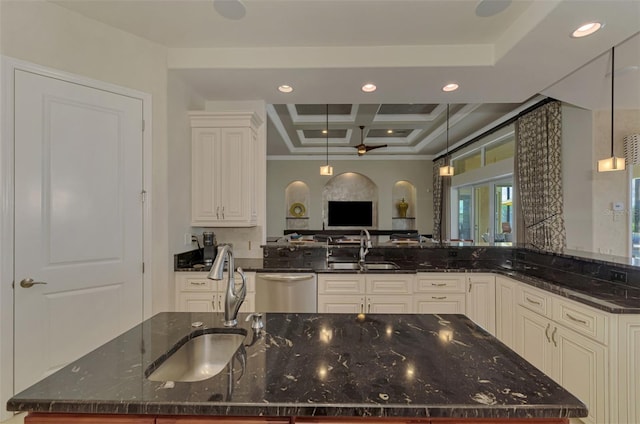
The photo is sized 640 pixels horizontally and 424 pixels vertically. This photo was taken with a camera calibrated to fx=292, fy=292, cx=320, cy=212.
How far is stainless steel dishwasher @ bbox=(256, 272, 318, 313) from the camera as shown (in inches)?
112

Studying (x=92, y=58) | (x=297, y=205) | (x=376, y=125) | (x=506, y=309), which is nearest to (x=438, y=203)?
(x=376, y=125)

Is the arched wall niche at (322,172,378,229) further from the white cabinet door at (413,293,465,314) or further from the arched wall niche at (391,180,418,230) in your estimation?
the white cabinet door at (413,293,465,314)

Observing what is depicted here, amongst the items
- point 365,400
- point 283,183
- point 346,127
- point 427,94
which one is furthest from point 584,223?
point 283,183

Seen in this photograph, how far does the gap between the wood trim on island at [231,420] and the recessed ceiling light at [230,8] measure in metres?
2.43

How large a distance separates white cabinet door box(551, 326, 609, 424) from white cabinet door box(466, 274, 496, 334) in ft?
2.36

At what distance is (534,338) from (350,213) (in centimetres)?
607

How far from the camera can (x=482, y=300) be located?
9.52ft

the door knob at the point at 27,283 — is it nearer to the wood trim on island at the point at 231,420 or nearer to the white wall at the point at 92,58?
the white wall at the point at 92,58

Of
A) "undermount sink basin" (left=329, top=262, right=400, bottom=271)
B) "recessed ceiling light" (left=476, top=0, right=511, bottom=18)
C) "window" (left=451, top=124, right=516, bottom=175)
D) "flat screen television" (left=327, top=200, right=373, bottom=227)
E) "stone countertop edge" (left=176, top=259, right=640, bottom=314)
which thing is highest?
"recessed ceiling light" (left=476, top=0, right=511, bottom=18)

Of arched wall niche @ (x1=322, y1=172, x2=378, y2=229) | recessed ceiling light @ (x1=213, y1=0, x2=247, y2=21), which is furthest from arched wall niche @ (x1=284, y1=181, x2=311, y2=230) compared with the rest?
recessed ceiling light @ (x1=213, y1=0, x2=247, y2=21)

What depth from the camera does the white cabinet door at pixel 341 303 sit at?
2.85 meters

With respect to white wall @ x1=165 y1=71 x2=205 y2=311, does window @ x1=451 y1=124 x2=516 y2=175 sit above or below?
above

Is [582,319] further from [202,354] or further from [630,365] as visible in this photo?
[202,354]

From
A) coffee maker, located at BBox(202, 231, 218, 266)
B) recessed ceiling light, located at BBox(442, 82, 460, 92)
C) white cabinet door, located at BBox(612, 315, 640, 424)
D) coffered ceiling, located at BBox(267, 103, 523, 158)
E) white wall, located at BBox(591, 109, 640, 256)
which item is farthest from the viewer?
coffered ceiling, located at BBox(267, 103, 523, 158)
